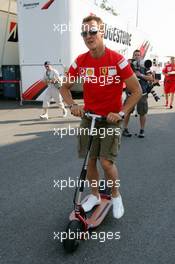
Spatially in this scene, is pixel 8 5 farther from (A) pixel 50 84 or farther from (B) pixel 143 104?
(B) pixel 143 104

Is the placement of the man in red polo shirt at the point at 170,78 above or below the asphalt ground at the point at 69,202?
above

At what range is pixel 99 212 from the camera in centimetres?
376

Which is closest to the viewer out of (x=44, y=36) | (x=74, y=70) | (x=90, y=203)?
(x=74, y=70)

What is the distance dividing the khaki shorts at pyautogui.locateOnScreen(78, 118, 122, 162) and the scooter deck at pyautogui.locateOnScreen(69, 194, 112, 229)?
62 centimetres

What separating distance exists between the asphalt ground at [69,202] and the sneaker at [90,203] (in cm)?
24

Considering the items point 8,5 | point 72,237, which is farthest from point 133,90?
point 8,5

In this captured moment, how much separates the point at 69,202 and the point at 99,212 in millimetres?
669

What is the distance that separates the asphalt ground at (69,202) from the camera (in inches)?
127

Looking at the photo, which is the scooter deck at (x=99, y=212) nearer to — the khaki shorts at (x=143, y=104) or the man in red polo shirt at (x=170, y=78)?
the khaki shorts at (x=143, y=104)

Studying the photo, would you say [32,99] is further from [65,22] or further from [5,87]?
[65,22]

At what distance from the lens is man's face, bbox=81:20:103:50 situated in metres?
3.23

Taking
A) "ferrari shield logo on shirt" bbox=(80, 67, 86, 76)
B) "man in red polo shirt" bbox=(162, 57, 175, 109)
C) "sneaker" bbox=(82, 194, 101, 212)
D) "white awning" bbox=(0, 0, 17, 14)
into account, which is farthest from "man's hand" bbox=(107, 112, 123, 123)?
"white awning" bbox=(0, 0, 17, 14)

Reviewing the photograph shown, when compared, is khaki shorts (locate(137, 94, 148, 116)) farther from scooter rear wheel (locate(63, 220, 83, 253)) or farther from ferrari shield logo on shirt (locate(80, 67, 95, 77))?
scooter rear wheel (locate(63, 220, 83, 253))

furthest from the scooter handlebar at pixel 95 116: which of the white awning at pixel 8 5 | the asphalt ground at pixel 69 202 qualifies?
the white awning at pixel 8 5
